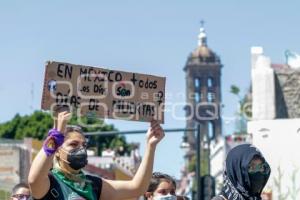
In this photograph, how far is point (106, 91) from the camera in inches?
272

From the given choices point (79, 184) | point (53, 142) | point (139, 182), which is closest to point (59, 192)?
point (79, 184)

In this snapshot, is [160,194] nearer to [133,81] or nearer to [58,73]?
[133,81]

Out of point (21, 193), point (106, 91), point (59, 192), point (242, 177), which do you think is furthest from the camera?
point (21, 193)

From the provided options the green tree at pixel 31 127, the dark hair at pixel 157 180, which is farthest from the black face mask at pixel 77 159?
the green tree at pixel 31 127

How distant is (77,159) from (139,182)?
1.83ft

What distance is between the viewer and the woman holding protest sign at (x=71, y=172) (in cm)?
573

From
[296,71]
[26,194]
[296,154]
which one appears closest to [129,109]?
[26,194]

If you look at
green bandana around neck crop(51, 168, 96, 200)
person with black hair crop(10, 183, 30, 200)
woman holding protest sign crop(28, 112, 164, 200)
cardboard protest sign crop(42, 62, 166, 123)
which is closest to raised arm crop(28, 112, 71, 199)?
woman holding protest sign crop(28, 112, 164, 200)

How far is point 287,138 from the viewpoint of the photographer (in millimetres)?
24078

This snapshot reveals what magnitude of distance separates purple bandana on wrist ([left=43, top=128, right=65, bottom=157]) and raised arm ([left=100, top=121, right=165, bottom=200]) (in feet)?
1.87

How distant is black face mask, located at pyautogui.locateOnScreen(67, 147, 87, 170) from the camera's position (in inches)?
235

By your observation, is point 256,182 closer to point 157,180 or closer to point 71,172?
point 71,172

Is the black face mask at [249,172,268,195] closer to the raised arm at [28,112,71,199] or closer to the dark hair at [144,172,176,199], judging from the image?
the raised arm at [28,112,71,199]

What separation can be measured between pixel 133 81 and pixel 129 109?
0.66 ft
